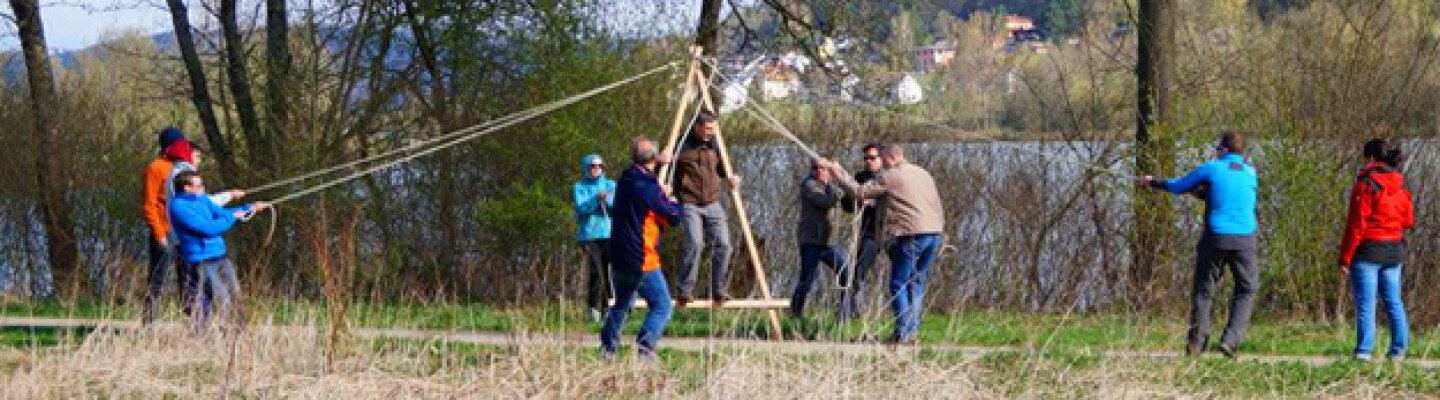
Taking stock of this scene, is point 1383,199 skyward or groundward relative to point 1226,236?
skyward

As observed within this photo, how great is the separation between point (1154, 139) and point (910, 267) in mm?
4883

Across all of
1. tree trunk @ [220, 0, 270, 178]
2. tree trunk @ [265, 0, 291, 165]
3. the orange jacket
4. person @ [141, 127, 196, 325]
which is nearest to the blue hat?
person @ [141, 127, 196, 325]

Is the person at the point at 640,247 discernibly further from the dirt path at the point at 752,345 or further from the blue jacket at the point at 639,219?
the dirt path at the point at 752,345

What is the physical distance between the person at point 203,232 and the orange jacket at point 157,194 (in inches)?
14.9

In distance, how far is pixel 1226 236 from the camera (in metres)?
11.2

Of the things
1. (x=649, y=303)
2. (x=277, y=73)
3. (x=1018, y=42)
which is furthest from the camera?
(x=1018, y=42)

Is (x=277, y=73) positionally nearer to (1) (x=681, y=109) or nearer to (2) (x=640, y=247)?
(1) (x=681, y=109)

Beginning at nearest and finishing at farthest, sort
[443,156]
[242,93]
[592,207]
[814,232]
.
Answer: [814,232]
[592,207]
[443,156]
[242,93]

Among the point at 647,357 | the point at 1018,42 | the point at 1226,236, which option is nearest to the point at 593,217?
the point at 647,357

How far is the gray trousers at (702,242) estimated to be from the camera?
12484 mm

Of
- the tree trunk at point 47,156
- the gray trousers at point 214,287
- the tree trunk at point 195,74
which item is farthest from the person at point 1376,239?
the tree trunk at point 47,156

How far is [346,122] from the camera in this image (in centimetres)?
2048

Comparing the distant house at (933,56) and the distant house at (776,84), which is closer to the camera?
the distant house at (776,84)

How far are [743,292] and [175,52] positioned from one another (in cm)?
1219
